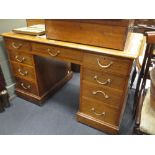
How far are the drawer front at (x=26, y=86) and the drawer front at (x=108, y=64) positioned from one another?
0.75m

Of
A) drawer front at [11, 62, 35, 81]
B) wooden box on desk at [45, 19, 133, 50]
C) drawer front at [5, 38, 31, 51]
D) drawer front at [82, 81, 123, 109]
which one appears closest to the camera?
wooden box on desk at [45, 19, 133, 50]

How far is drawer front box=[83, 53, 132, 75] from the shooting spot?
0.99 metres

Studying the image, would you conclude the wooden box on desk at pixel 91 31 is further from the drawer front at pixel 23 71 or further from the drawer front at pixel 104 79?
the drawer front at pixel 23 71

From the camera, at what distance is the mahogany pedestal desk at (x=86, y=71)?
41.0 inches

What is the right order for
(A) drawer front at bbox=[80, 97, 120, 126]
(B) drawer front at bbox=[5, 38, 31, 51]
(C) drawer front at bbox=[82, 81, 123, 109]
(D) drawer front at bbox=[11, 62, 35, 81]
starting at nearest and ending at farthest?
1. (C) drawer front at bbox=[82, 81, 123, 109]
2. (A) drawer front at bbox=[80, 97, 120, 126]
3. (B) drawer front at bbox=[5, 38, 31, 51]
4. (D) drawer front at bbox=[11, 62, 35, 81]

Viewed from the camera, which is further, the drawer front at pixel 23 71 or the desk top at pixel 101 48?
the drawer front at pixel 23 71

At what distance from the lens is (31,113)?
1.60 metres

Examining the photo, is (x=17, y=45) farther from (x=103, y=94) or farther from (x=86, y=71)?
(x=103, y=94)

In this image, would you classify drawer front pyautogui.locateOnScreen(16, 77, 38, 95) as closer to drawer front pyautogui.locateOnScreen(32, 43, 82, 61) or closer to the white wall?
the white wall

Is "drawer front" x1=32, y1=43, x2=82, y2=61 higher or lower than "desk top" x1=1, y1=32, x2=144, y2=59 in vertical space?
lower

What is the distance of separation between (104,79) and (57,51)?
439mm

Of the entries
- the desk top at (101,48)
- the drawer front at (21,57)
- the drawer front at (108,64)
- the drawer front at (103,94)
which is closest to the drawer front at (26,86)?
the drawer front at (21,57)

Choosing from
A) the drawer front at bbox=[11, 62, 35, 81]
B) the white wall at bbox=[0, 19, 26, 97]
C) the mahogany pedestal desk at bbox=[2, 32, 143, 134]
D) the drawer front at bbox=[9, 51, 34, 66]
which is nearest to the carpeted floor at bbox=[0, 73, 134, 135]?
the mahogany pedestal desk at bbox=[2, 32, 143, 134]
